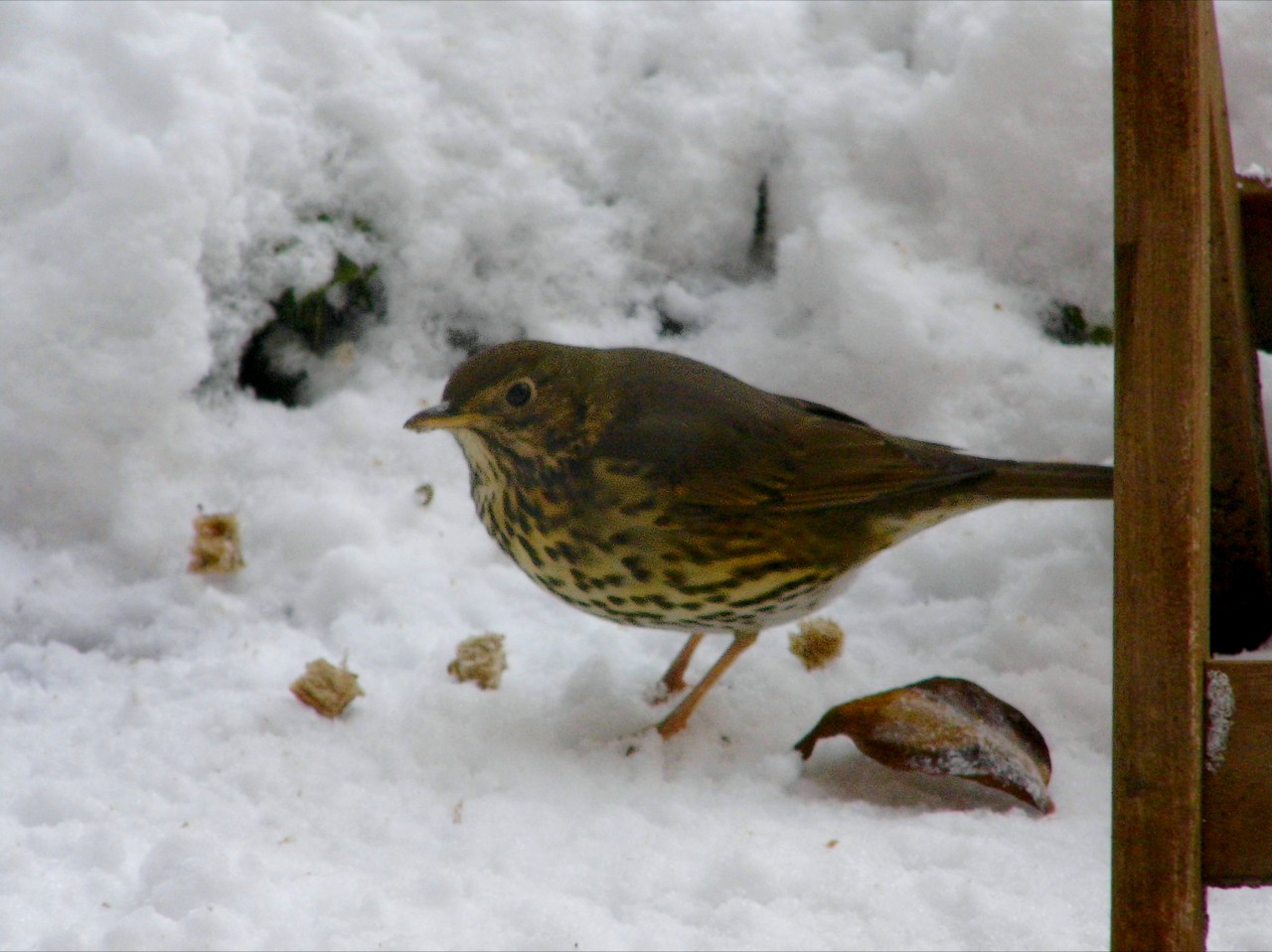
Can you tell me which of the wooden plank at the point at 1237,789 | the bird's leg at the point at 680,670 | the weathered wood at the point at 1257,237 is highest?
the weathered wood at the point at 1257,237

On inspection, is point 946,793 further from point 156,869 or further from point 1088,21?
point 1088,21

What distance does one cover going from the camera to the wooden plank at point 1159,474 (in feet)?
4.82

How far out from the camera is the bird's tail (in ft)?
9.03

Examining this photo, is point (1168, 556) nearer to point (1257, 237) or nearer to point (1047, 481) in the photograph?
point (1047, 481)

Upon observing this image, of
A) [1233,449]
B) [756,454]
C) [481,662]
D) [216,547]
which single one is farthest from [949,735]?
[216,547]

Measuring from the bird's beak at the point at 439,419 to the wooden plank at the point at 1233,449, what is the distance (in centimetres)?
143

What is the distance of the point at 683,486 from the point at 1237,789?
1.38 meters

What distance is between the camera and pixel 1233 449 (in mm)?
2688

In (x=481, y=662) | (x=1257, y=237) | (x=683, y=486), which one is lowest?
(x=481, y=662)

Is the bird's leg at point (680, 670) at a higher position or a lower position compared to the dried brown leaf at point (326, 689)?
higher

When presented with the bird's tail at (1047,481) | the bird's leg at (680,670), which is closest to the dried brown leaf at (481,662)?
the bird's leg at (680,670)

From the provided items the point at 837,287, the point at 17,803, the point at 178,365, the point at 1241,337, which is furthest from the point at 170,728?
the point at 1241,337

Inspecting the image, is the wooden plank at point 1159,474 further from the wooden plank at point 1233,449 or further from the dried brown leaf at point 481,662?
the dried brown leaf at point 481,662

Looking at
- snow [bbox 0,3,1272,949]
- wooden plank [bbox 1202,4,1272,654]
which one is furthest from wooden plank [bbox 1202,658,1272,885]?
wooden plank [bbox 1202,4,1272,654]
